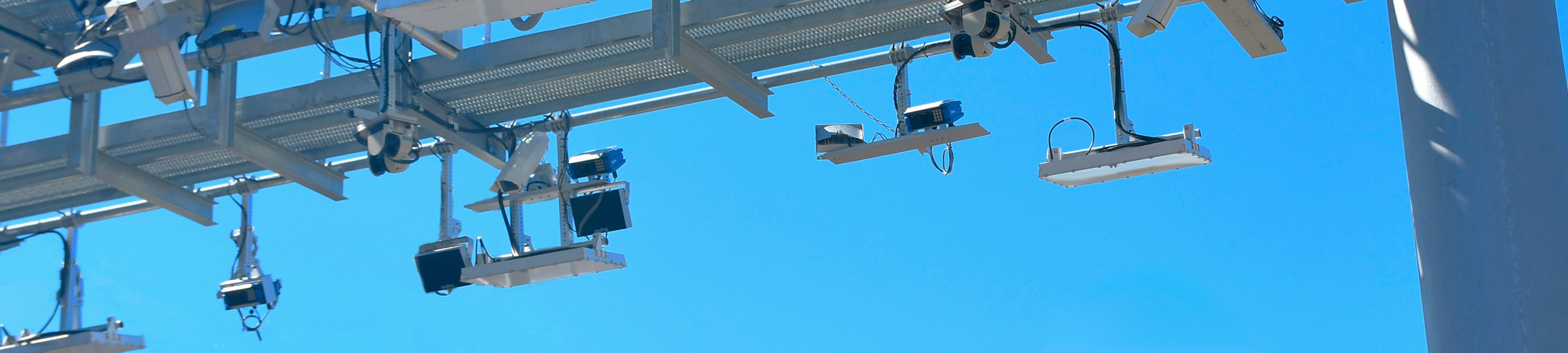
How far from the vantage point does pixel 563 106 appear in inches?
307

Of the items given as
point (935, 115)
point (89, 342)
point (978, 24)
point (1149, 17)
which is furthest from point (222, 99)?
point (1149, 17)

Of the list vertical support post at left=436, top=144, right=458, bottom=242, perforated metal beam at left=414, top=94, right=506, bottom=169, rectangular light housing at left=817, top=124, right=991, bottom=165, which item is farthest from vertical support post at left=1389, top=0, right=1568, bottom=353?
vertical support post at left=436, top=144, right=458, bottom=242

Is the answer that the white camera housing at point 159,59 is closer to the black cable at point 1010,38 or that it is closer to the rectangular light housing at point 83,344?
the rectangular light housing at point 83,344

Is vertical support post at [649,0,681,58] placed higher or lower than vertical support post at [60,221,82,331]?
higher

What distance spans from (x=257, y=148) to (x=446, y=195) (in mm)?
1024

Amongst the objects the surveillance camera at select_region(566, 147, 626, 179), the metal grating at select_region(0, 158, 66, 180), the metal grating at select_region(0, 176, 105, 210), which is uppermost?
the metal grating at select_region(0, 176, 105, 210)

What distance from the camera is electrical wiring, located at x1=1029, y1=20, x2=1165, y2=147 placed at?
604 centimetres

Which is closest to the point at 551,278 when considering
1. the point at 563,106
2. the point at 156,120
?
the point at 563,106

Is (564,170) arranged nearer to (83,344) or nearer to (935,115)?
(935,115)

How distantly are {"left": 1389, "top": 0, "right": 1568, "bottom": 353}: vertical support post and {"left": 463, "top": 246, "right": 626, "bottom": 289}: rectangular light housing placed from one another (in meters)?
4.04

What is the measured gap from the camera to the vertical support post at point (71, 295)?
29.1 feet

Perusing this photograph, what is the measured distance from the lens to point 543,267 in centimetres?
720

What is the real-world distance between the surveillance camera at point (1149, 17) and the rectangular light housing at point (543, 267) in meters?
3.16

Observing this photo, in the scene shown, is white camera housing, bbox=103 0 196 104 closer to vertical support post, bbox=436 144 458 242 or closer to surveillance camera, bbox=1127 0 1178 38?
vertical support post, bbox=436 144 458 242
